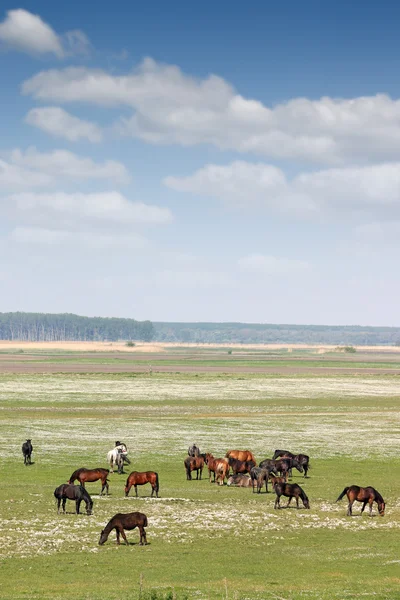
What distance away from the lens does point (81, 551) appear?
2589cm

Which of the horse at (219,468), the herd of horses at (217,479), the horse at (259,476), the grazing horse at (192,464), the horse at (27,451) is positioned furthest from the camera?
the horse at (27,451)

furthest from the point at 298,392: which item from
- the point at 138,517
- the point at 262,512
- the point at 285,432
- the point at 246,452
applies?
the point at 138,517

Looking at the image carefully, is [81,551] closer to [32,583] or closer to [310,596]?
[32,583]

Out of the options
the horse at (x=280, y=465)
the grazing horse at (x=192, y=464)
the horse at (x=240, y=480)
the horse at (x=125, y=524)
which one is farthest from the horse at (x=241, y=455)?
the horse at (x=125, y=524)

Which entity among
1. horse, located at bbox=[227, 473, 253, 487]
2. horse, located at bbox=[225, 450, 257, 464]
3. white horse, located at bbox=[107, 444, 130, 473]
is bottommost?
horse, located at bbox=[227, 473, 253, 487]

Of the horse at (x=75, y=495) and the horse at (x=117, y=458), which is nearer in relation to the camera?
the horse at (x=75, y=495)

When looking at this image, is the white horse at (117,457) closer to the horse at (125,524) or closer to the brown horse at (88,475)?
the brown horse at (88,475)

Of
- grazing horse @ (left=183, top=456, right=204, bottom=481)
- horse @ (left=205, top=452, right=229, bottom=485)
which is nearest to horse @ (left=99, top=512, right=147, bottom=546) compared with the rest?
horse @ (left=205, top=452, right=229, bottom=485)

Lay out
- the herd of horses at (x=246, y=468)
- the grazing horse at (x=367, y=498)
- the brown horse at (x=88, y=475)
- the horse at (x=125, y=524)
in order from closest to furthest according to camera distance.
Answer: the horse at (x=125, y=524) → the grazing horse at (x=367, y=498) → the brown horse at (x=88, y=475) → the herd of horses at (x=246, y=468)

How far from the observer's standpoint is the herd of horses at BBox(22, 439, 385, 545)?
26.9m

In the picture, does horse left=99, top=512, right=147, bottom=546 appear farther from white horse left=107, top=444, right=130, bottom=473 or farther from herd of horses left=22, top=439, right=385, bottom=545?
white horse left=107, top=444, right=130, bottom=473

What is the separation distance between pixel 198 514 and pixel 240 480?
28.1ft

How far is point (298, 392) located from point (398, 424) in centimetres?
3513

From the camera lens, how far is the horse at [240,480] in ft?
131
